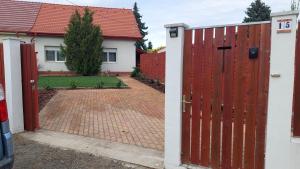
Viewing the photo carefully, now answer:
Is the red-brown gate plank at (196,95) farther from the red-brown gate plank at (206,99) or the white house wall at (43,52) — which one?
the white house wall at (43,52)

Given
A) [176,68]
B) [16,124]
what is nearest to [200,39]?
[176,68]

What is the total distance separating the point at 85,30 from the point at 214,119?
768 inches

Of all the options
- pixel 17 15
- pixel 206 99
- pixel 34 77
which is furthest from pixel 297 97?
pixel 17 15

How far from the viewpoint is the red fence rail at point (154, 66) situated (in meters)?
15.8

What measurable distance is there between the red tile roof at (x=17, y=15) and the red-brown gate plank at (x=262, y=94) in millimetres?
22761

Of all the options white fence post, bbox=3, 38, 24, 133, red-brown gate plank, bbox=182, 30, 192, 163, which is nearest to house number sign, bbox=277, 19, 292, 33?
red-brown gate plank, bbox=182, 30, 192, 163

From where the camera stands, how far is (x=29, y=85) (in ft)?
22.0

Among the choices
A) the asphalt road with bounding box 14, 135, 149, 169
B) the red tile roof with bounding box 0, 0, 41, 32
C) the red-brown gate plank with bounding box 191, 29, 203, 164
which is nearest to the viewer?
the red-brown gate plank with bounding box 191, 29, 203, 164

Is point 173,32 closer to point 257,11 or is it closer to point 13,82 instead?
point 13,82

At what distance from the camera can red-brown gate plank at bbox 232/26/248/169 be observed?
368cm

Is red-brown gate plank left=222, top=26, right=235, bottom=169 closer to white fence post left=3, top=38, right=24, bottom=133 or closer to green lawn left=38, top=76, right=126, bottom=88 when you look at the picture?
white fence post left=3, top=38, right=24, bottom=133

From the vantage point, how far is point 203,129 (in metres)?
4.16

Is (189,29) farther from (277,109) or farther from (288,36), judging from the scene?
(277,109)

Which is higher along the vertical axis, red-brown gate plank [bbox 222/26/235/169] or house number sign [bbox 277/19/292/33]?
house number sign [bbox 277/19/292/33]
